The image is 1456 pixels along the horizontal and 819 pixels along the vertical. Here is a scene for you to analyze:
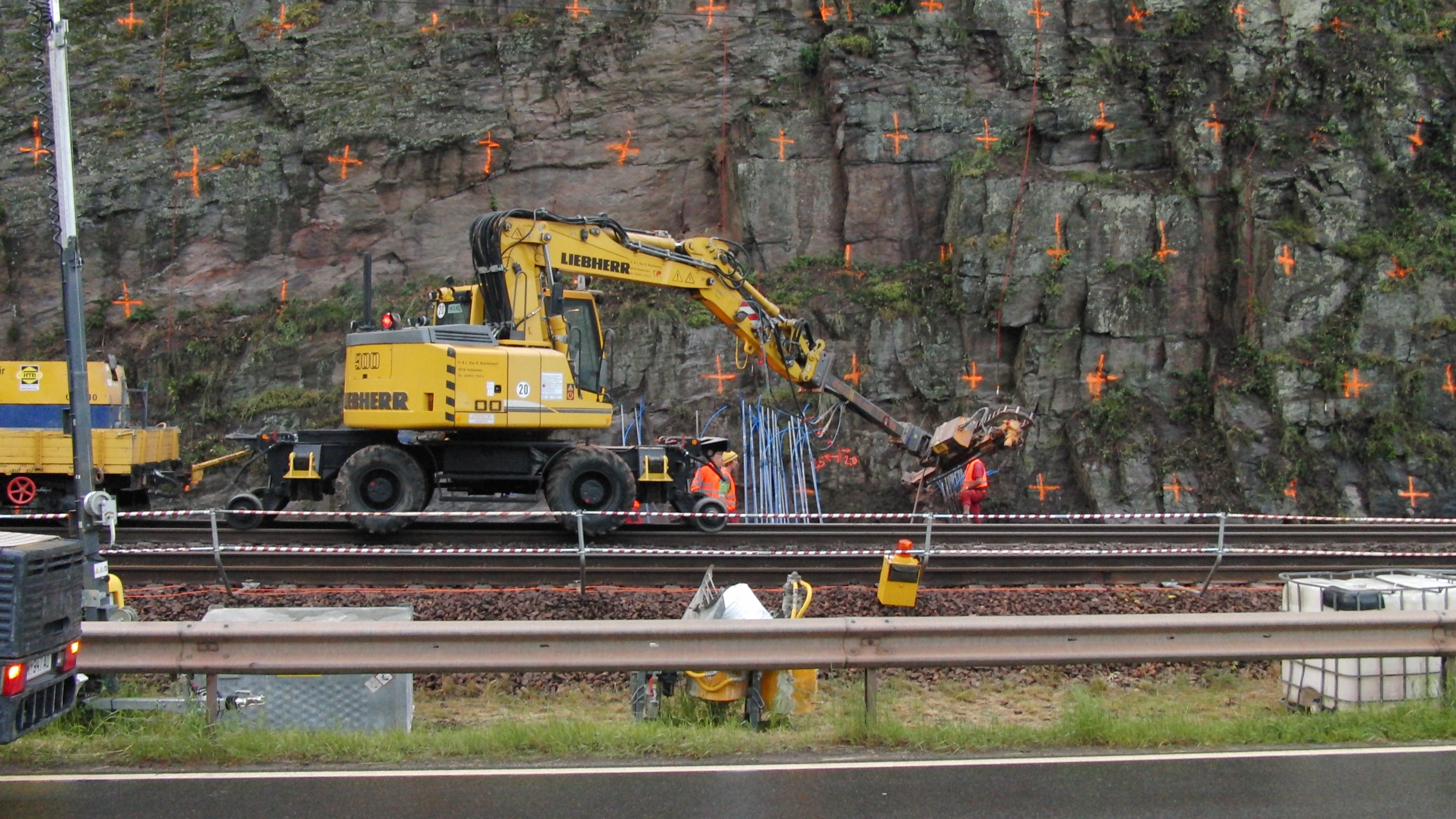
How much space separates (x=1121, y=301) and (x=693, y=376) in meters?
7.63

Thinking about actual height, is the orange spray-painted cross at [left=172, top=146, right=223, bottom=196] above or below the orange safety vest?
above

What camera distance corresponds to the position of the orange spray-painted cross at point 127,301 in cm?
2150

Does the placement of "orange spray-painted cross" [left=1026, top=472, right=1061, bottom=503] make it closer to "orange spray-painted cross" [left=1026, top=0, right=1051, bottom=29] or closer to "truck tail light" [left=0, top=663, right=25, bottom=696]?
"orange spray-painted cross" [left=1026, top=0, right=1051, bottom=29]

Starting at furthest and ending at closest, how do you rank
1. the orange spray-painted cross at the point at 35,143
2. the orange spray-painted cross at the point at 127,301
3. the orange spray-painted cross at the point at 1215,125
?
the orange spray-painted cross at the point at 35,143, the orange spray-painted cross at the point at 127,301, the orange spray-painted cross at the point at 1215,125

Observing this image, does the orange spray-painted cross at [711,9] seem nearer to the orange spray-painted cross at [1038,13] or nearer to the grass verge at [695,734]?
the orange spray-painted cross at [1038,13]

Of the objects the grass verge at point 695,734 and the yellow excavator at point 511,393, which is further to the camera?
the yellow excavator at point 511,393

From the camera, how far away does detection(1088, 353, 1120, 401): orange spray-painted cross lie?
18.4m

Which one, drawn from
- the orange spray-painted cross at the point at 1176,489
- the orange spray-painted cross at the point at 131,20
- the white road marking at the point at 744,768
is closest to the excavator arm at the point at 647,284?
the orange spray-painted cross at the point at 1176,489

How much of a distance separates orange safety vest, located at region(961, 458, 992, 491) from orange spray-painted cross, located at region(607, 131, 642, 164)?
1066cm

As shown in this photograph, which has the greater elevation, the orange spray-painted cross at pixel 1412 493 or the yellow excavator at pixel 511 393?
the yellow excavator at pixel 511 393

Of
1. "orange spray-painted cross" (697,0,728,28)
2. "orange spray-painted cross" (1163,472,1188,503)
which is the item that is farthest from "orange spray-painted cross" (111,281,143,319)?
"orange spray-painted cross" (1163,472,1188,503)

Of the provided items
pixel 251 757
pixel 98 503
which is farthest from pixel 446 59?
pixel 251 757

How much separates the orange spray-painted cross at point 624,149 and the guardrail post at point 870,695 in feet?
59.4

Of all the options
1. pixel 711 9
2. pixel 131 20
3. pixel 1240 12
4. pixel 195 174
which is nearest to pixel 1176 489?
pixel 1240 12
